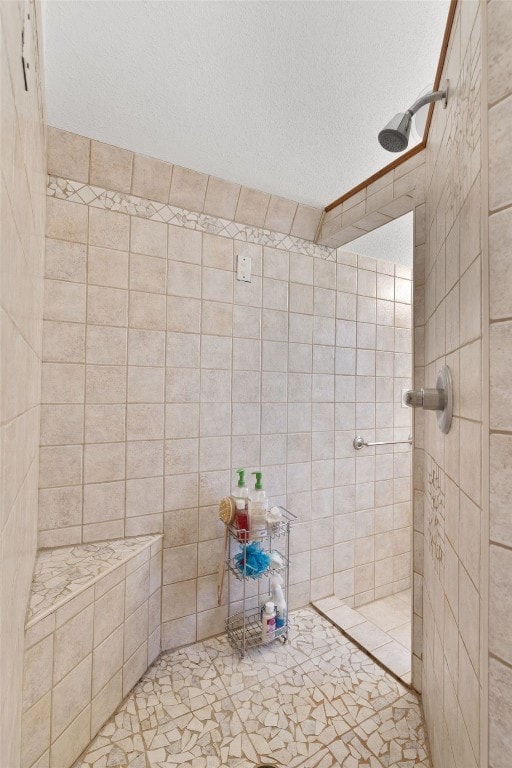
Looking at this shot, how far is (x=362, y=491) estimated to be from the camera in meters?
2.11

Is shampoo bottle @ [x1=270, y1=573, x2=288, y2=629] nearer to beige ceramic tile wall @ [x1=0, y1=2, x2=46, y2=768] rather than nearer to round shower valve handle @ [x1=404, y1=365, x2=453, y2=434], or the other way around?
beige ceramic tile wall @ [x1=0, y1=2, x2=46, y2=768]

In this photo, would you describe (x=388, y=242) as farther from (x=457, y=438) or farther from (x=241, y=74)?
(x=457, y=438)

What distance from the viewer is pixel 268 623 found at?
1.58 metres

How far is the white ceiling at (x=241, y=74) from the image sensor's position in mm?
913

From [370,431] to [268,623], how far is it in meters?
1.14

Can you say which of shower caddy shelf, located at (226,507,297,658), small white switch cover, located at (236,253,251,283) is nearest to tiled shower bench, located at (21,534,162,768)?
shower caddy shelf, located at (226,507,297,658)

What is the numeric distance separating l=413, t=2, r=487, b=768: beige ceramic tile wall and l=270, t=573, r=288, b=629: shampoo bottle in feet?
1.97

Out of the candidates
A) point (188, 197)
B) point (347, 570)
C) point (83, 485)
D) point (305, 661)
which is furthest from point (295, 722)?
point (188, 197)

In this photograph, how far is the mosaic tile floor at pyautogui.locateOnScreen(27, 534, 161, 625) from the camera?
105 cm

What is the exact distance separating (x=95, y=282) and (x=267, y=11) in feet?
3.29

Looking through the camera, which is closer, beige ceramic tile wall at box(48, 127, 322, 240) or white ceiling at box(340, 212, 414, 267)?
beige ceramic tile wall at box(48, 127, 322, 240)

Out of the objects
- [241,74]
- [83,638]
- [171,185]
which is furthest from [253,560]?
[241,74]

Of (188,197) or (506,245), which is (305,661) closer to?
(506,245)

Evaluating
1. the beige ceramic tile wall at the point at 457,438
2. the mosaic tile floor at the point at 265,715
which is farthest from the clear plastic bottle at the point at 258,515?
the beige ceramic tile wall at the point at 457,438
